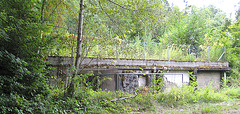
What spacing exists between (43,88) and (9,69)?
43.5 inches

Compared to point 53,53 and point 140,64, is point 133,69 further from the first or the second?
point 53,53

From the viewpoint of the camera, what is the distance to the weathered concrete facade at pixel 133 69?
809cm

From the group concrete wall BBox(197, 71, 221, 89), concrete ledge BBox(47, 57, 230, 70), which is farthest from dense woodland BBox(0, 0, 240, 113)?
concrete wall BBox(197, 71, 221, 89)

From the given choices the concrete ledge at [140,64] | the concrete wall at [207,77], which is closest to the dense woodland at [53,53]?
the concrete ledge at [140,64]

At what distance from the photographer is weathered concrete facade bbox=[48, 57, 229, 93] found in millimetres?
8091

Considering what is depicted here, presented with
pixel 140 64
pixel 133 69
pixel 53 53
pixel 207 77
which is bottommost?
pixel 207 77

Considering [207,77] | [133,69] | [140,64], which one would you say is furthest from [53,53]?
[207,77]

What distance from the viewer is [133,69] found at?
33.5 feet

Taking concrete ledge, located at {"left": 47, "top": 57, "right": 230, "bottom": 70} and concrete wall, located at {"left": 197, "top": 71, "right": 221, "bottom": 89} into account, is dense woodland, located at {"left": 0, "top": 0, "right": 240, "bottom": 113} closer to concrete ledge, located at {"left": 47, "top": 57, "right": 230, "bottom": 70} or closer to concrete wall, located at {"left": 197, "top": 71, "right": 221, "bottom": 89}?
concrete ledge, located at {"left": 47, "top": 57, "right": 230, "bottom": 70}

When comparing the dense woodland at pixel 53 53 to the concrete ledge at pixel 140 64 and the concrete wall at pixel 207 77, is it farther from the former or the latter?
the concrete wall at pixel 207 77

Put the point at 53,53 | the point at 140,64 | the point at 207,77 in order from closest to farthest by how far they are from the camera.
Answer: the point at 53,53 < the point at 140,64 < the point at 207,77

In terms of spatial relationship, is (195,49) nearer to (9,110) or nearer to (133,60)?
(133,60)

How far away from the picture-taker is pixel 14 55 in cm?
517

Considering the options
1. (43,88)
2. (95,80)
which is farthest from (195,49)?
(43,88)
